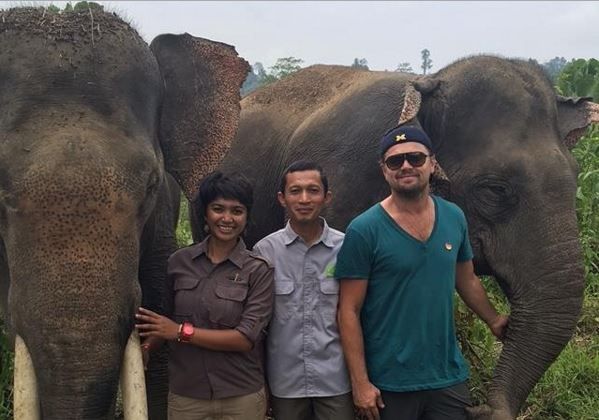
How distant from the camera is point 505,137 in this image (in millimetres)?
3461

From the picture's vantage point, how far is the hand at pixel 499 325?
3195mm

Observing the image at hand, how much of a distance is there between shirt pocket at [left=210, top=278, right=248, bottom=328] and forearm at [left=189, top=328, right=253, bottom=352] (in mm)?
38

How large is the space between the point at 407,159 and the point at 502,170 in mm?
861

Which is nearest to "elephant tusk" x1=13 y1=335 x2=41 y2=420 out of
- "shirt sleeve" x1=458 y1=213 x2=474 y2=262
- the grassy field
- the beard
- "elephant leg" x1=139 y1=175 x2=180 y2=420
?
"elephant leg" x1=139 y1=175 x2=180 y2=420

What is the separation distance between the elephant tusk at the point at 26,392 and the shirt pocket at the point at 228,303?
1.84 ft

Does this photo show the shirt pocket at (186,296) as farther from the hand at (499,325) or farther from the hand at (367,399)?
the hand at (499,325)

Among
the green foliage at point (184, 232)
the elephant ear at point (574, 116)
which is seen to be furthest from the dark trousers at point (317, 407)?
the green foliage at point (184, 232)

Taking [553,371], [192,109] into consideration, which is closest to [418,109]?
[192,109]

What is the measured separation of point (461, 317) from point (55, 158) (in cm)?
290

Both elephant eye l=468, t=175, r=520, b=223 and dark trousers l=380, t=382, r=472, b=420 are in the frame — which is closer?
dark trousers l=380, t=382, r=472, b=420

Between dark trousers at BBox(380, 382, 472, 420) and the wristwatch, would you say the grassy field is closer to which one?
dark trousers at BBox(380, 382, 472, 420)

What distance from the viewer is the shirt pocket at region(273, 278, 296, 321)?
2758 mm

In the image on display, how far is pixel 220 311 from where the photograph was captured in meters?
2.65

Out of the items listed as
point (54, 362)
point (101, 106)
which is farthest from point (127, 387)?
point (101, 106)
